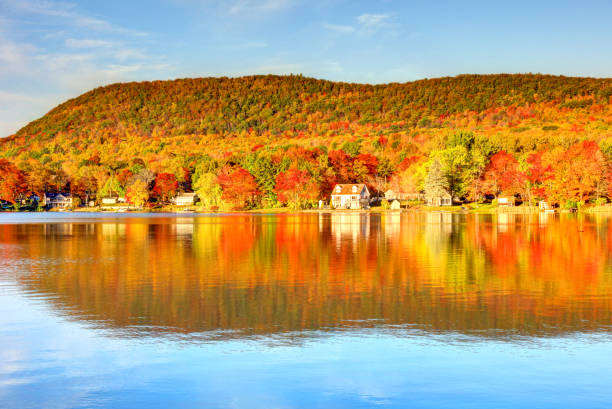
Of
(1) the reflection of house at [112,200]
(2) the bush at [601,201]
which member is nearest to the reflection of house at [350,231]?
(2) the bush at [601,201]

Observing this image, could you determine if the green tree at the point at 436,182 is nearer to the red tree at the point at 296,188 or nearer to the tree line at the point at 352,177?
the tree line at the point at 352,177

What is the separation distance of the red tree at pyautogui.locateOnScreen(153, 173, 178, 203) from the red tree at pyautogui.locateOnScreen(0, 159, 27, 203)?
36.9 metres

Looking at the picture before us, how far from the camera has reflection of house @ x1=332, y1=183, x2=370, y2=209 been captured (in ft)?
431

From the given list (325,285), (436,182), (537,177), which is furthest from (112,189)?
(325,285)

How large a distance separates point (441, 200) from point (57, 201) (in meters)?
120

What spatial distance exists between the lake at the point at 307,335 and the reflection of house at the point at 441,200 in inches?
3804

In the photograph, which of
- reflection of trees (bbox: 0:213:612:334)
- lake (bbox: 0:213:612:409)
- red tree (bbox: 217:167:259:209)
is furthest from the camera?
red tree (bbox: 217:167:259:209)

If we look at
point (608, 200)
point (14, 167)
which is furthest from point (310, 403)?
point (14, 167)

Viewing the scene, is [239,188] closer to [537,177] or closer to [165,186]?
[165,186]

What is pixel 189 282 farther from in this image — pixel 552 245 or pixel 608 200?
pixel 608 200

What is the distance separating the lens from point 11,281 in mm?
20656

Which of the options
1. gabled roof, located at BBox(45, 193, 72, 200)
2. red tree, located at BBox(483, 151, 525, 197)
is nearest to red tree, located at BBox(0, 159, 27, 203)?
gabled roof, located at BBox(45, 193, 72, 200)

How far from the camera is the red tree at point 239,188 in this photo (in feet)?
417

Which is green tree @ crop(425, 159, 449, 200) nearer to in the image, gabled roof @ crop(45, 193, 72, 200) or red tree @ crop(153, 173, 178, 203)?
red tree @ crop(153, 173, 178, 203)
